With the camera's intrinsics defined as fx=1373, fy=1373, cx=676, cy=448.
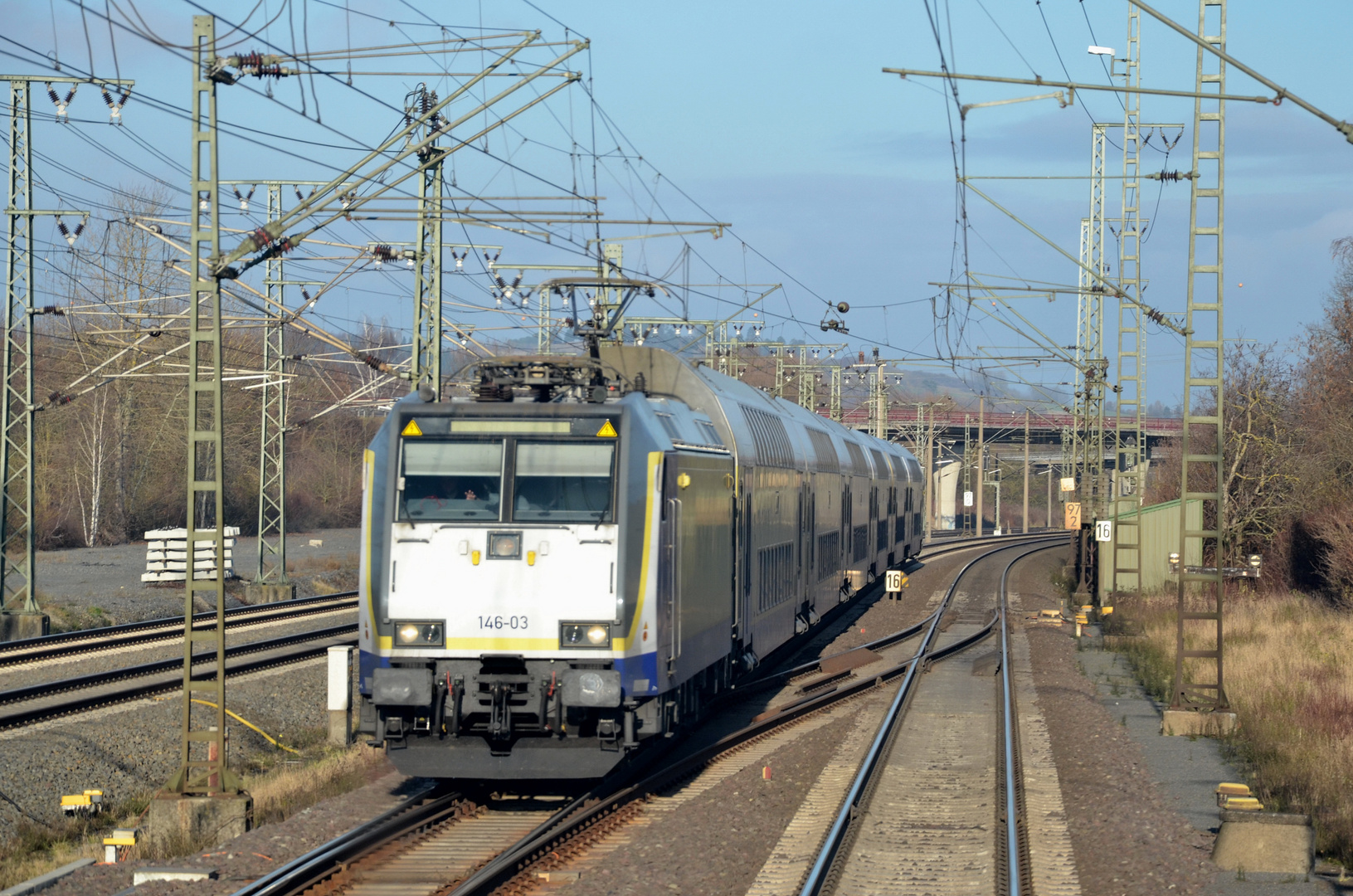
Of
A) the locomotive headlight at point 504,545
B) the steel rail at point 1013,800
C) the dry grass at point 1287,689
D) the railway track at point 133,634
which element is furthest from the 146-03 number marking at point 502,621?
the railway track at point 133,634

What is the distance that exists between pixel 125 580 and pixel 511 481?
30814 mm

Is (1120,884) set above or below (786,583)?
below

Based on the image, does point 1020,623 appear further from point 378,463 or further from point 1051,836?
point 378,463

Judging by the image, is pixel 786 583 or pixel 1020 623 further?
pixel 1020 623

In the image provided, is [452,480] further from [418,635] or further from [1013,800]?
[1013,800]

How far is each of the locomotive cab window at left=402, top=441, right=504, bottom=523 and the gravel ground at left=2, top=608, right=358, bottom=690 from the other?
9.78 m

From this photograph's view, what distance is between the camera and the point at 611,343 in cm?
→ 1697

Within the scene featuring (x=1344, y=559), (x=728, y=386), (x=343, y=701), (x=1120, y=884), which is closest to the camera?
(x=1120, y=884)

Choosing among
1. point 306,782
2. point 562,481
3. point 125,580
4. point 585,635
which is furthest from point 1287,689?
point 125,580

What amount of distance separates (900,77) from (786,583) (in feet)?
29.4

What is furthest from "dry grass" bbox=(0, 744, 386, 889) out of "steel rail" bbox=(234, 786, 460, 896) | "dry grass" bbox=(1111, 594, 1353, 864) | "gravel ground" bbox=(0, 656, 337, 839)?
"dry grass" bbox=(1111, 594, 1353, 864)

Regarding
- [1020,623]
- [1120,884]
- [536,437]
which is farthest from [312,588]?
[1120,884]

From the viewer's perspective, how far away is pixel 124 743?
15.1 m

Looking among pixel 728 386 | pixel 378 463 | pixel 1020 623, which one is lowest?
pixel 1020 623
